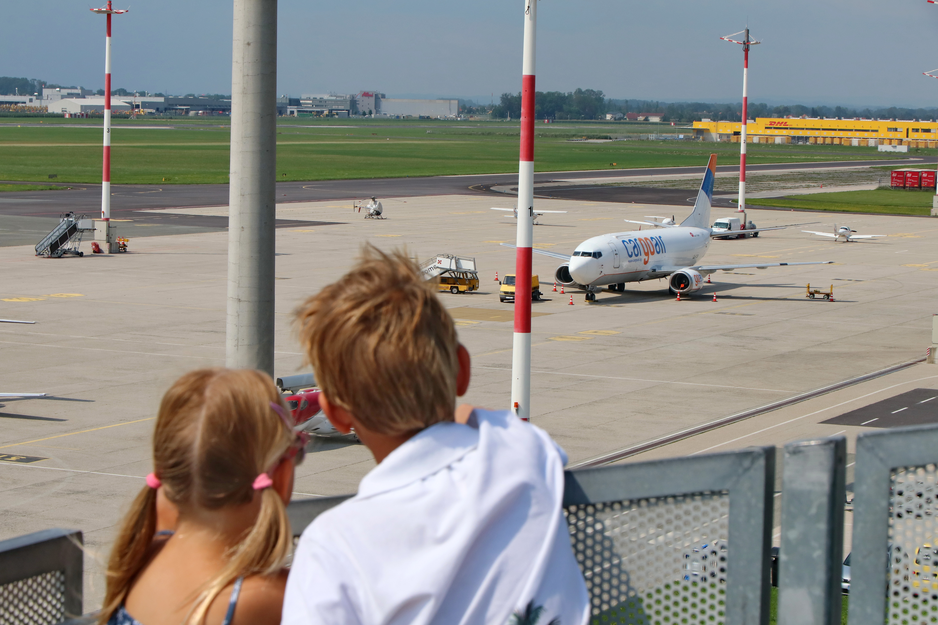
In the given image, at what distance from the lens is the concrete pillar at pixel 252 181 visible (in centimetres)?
1156

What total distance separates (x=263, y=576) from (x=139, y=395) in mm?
29824

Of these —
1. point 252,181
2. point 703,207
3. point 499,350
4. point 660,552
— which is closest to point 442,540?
point 660,552

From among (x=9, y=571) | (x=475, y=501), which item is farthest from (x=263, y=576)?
(x=9, y=571)

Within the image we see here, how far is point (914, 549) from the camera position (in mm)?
4020

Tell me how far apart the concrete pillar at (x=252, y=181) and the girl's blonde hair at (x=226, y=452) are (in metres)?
7.88

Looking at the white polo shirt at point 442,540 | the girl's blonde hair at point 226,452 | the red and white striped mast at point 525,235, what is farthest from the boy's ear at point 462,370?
the red and white striped mast at point 525,235

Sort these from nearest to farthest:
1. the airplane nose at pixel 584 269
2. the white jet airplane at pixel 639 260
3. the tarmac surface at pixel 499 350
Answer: the tarmac surface at pixel 499 350, the airplane nose at pixel 584 269, the white jet airplane at pixel 639 260

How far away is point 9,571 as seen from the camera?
13.7 ft

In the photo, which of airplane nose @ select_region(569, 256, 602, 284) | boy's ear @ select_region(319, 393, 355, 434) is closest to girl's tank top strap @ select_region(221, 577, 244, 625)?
boy's ear @ select_region(319, 393, 355, 434)

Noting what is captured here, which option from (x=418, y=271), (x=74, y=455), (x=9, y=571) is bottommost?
(x=74, y=455)

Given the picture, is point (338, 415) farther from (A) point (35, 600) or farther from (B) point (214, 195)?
(B) point (214, 195)

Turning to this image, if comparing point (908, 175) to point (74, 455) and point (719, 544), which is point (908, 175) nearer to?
point (74, 455)

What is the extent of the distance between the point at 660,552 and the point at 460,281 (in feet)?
169

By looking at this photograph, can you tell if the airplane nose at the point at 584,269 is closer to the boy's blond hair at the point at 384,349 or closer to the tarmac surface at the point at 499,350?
the tarmac surface at the point at 499,350
